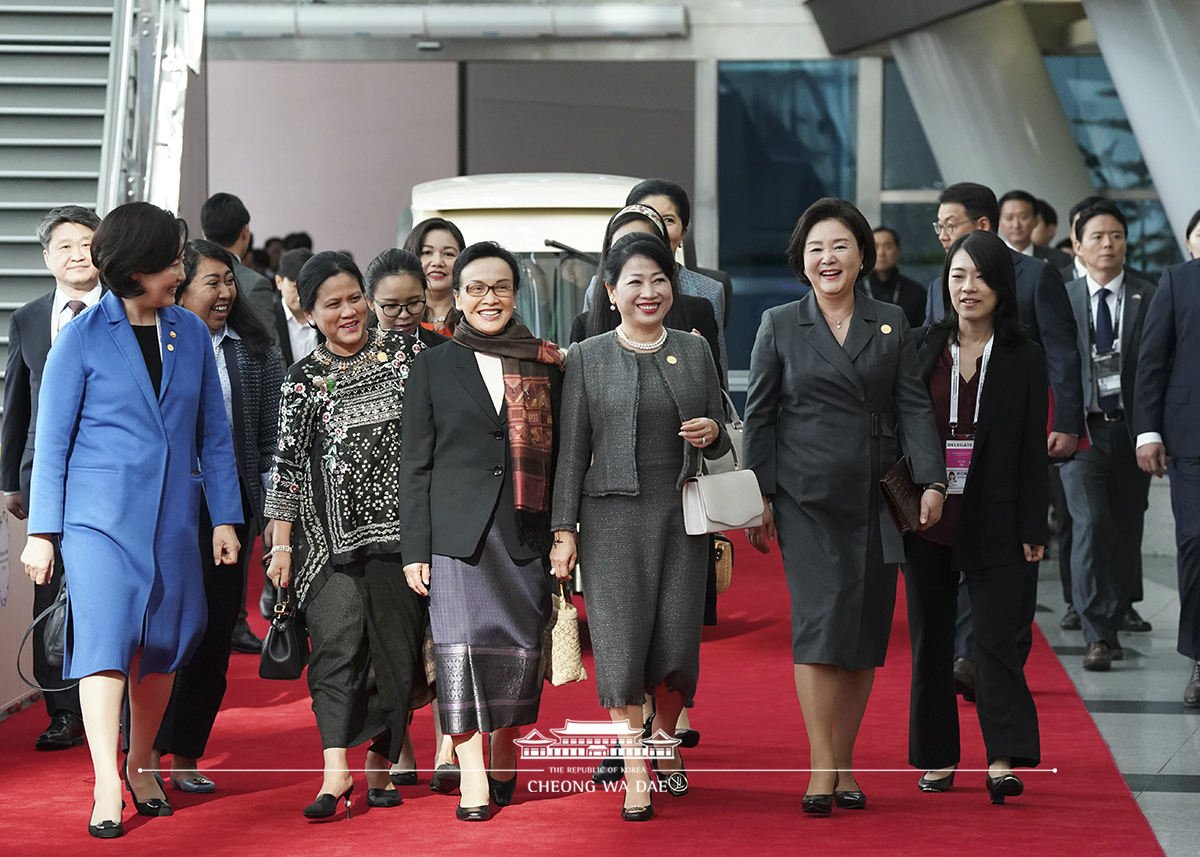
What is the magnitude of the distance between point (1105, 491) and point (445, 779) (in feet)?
11.7

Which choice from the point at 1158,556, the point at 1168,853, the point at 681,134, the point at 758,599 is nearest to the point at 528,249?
the point at 758,599

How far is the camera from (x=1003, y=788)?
176 inches

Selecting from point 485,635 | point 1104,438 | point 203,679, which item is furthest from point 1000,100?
point 203,679

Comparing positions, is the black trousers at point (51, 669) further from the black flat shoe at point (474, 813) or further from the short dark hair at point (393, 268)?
the black flat shoe at point (474, 813)

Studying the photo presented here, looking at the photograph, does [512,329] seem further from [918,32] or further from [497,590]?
[918,32]

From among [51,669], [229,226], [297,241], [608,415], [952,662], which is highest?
[297,241]

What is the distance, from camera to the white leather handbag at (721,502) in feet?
13.8

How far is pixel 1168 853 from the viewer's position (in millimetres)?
4031

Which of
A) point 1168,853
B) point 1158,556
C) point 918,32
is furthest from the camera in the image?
point 918,32

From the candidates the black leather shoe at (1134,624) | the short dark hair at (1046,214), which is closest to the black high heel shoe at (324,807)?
the black leather shoe at (1134,624)

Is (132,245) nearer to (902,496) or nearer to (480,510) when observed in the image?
(480,510)

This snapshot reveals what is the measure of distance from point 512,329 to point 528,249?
9.56 ft

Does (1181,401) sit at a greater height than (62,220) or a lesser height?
lesser

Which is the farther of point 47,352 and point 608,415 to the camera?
point 47,352
